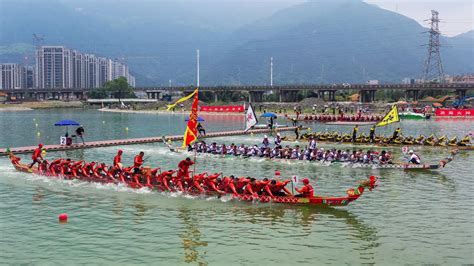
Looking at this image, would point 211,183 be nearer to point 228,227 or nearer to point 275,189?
point 275,189

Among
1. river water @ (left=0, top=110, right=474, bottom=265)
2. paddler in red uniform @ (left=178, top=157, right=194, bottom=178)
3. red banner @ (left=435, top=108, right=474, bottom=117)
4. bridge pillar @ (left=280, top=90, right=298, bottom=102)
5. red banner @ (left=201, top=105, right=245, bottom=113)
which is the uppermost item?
bridge pillar @ (left=280, top=90, right=298, bottom=102)

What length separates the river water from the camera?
64.2ft

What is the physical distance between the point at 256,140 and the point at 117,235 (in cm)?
4035

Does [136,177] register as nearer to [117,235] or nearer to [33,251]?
[117,235]

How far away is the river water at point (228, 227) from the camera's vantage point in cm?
1958

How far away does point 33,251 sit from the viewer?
2008cm

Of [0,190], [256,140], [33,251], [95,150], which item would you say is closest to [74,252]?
[33,251]

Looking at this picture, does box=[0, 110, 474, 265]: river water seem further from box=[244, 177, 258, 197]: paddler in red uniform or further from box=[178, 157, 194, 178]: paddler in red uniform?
box=[178, 157, 194, 178]: paddler in red uniform

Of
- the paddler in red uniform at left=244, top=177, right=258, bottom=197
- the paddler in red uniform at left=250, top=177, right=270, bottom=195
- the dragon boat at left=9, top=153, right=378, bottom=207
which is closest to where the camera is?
the dragon boat at left=9, top=153, right=378, bottom=207

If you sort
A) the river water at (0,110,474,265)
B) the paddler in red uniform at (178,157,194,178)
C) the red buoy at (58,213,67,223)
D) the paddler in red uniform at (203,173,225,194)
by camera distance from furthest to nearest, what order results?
1. the paddler in red uniform at (178,157,194,178)
2. the paddler in red uniform at (203,173,225,194)
3. the red buoy at (58,213,67,223)
4. the river water at (0,110,474,265)

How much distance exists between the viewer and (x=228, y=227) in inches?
904

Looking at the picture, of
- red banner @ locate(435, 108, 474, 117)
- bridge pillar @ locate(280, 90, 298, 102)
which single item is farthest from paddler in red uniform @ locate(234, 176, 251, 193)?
bridge pillar @ locate(280, 90, 298, 102)

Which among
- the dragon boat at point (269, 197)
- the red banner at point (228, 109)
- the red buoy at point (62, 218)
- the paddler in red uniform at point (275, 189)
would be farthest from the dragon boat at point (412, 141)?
the red banner at point (228, 109)

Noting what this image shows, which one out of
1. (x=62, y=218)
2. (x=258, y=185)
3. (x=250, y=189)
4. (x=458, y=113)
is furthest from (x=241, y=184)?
(x=458, y=113)
